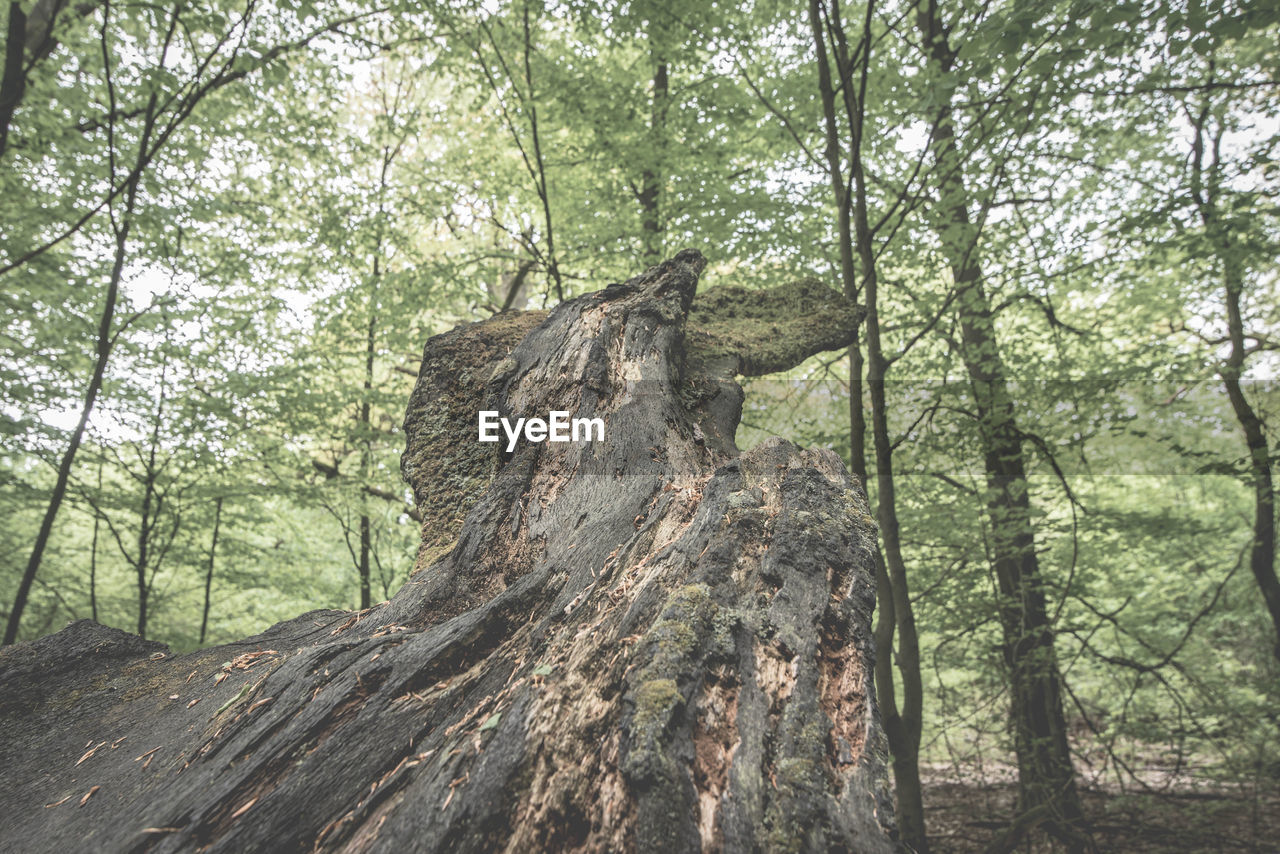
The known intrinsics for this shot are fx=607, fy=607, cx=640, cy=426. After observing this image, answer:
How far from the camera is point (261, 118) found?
809 cm

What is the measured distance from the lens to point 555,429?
120 inches

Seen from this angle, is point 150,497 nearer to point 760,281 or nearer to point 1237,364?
point 760,281

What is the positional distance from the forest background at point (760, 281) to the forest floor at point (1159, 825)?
0.16 metres

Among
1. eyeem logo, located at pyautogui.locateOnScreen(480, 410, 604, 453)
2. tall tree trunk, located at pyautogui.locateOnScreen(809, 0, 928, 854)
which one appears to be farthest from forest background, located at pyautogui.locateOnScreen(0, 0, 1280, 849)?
eyeem logo, located at pyautogui.locateOnScreen(480, 410, 604, 453)

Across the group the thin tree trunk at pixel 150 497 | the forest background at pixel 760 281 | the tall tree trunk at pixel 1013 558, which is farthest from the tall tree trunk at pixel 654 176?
the thin tree trunk at pixel 150 497

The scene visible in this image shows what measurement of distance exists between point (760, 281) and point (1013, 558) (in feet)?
14.4

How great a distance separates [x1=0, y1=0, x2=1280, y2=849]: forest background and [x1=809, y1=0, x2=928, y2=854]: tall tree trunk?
0.04m

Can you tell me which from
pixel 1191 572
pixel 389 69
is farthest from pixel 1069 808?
pixel 389 69

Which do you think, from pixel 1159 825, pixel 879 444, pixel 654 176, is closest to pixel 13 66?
pixel 654 176

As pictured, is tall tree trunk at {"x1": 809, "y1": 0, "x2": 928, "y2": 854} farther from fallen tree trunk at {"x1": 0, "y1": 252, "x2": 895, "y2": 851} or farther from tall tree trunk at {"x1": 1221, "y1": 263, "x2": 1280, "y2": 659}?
tall tree trunk at {"x1": 1221, "y1": 263, "x2": 1280, "y2": 659}

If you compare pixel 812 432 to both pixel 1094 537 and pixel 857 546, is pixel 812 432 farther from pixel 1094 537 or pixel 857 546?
pixel 857 546

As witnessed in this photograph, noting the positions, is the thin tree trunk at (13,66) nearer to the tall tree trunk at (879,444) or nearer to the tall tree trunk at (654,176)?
Result: the tall tree trunk at (654,176)

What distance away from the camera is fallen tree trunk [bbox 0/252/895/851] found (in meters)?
1.36

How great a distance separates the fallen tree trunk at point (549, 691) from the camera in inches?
53.6
